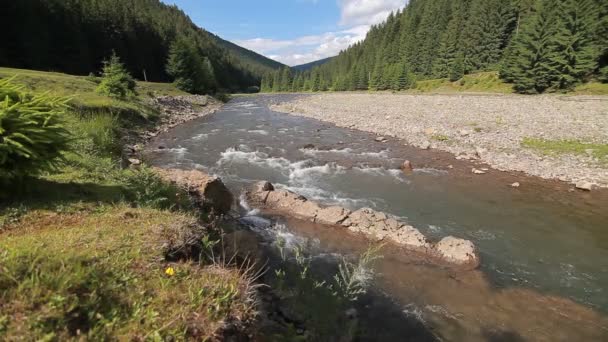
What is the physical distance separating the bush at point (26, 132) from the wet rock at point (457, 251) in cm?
982

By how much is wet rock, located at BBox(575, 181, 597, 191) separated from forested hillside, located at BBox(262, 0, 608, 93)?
36668 millimetres

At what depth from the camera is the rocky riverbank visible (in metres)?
16.9

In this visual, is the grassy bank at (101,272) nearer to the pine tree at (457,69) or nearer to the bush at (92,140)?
the bush at (92,140)

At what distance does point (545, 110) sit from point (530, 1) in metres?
54.2

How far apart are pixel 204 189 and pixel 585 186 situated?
16689mm

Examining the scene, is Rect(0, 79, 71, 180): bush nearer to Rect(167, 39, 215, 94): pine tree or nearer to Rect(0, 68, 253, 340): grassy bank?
Rect(0, 68, 253, 340): grassy bank

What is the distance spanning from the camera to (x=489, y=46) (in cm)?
6662

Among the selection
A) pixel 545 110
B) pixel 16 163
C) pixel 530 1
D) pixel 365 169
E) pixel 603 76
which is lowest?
pixel 365 169

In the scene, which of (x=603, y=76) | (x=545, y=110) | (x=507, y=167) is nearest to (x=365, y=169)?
(x=507, y=167)

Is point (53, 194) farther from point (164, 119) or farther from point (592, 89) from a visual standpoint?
point (592, 89)

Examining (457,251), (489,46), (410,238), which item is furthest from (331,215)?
(489,46)

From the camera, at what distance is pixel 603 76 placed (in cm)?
3975

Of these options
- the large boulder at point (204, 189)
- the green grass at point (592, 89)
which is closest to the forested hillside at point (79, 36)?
the large boulder at point (204, 189)

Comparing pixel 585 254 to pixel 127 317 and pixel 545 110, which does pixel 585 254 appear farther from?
pixel 545 110
